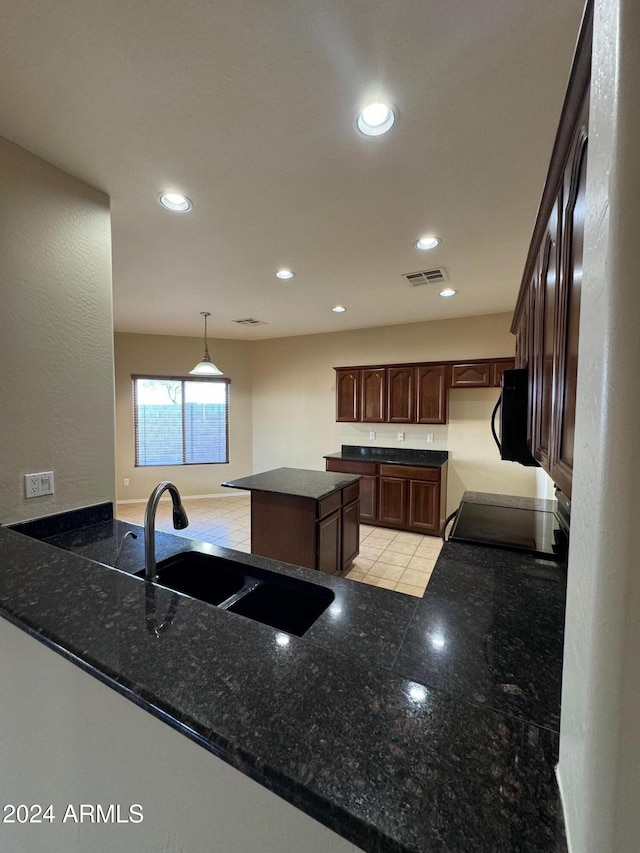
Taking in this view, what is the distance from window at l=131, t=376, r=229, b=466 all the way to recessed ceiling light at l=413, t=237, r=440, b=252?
440 centimetres

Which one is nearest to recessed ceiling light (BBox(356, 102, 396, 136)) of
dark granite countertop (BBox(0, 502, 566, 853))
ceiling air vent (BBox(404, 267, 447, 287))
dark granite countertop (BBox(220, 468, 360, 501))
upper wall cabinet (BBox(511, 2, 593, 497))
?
upper wall cabinet (BBox(511, 2, 593, 497))

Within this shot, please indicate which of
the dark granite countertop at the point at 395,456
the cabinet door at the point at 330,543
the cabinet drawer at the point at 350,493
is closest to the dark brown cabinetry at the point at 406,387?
the dark granite countertop at the point at 395,456

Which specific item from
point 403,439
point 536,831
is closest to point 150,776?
point 536,831

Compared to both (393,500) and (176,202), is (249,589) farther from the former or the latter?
(393,500)

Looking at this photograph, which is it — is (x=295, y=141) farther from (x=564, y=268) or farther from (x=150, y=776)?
(x=150, y=776)

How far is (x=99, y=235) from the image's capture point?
6.35 ft

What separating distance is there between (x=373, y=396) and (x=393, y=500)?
146 centimetres

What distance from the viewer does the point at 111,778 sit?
2.50 feet

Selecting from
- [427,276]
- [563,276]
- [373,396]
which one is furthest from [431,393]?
[563,276]

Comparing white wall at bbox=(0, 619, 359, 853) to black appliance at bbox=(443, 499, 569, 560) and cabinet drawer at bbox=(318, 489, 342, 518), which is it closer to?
black appliance at bbox=(443, 499, 569, 560)

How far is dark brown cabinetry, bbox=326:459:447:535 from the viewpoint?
14.2 ft

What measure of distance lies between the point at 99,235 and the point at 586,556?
8.11 feet

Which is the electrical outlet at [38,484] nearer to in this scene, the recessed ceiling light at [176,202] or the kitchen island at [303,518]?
the kitchen island at [303,518]

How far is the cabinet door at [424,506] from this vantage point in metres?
4.32
